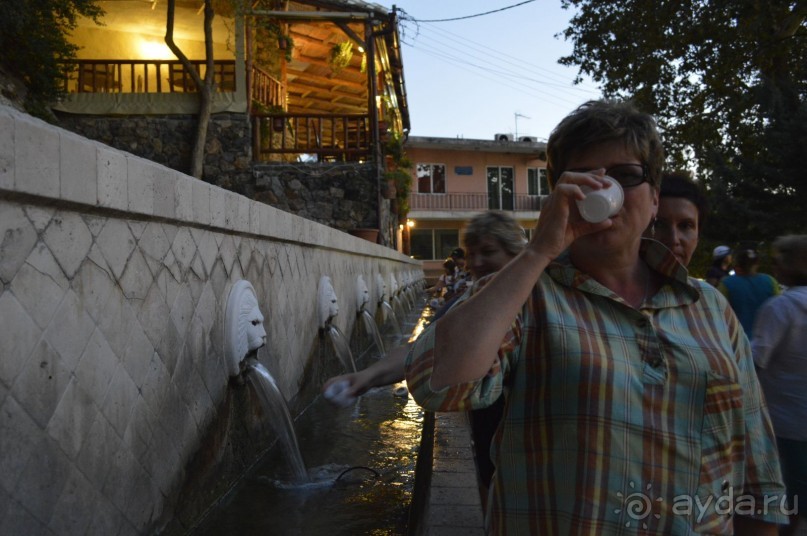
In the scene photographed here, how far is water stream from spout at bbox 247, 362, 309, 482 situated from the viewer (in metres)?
3.55

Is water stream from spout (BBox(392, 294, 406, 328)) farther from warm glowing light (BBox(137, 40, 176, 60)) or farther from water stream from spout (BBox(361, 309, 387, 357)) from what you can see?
warm glowing light (BBox(137, 40, 176, 60))

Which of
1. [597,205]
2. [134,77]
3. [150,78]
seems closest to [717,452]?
[597,205]

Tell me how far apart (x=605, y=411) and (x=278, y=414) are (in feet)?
8.83

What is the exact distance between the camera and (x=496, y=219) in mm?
3205

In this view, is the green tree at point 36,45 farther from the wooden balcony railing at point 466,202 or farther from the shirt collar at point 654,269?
the wooden balcony railing at point 466,202

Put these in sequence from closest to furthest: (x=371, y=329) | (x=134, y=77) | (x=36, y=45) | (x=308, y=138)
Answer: (x=371, y=329) < (x=36, y=45) < (x=308, y=138) < (x=134, y=77)

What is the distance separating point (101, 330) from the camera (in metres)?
2.22

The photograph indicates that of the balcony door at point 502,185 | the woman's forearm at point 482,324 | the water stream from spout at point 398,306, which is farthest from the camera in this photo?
the balcony door at point 502,185

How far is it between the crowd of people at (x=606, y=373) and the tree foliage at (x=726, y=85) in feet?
31.4

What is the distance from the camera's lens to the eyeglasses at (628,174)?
1.36 m

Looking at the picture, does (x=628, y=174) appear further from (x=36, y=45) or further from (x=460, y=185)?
(x=460, y=185)

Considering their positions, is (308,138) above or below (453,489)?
above

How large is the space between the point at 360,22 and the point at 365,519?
12464mm

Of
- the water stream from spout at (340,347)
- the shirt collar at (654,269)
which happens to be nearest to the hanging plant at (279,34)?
the water stream from spout at (340,347)
